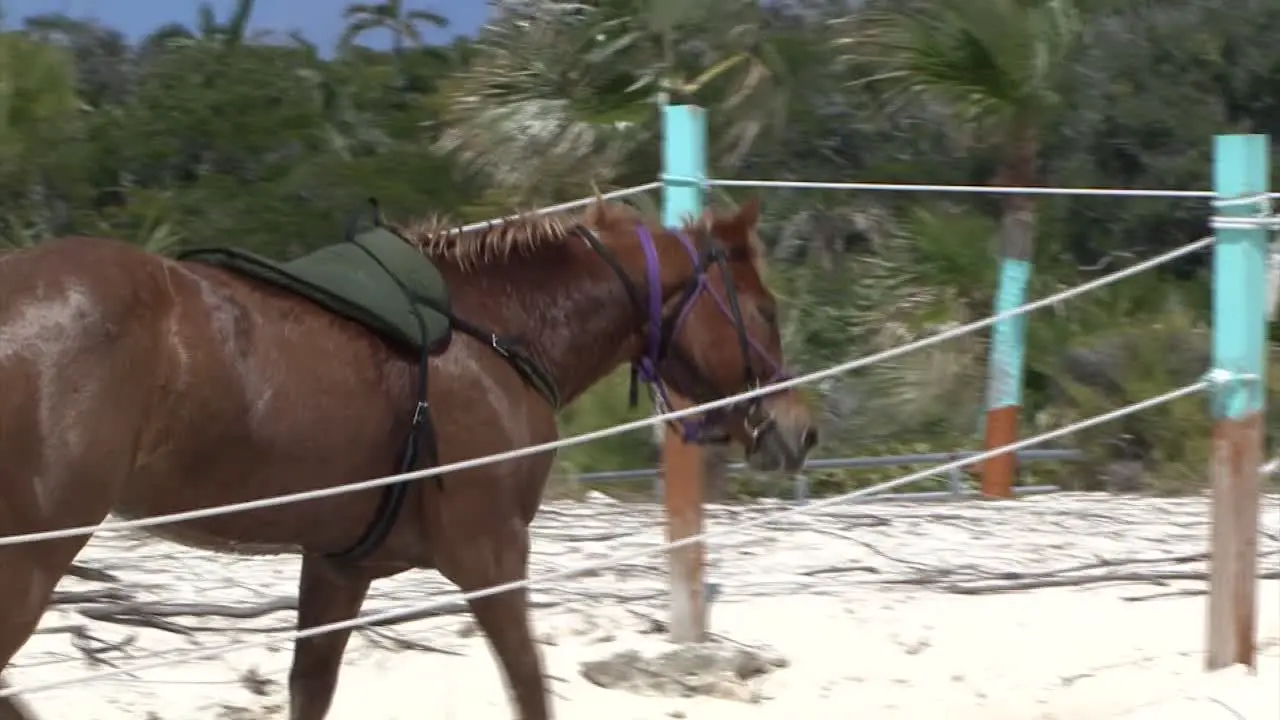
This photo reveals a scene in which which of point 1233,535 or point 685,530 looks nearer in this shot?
point 1233,535

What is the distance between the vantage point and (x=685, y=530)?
17.6ft

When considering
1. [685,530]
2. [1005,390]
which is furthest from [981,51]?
[685,530]

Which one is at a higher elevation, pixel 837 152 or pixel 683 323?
pixel 837 152

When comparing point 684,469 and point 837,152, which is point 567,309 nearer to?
point 684,469

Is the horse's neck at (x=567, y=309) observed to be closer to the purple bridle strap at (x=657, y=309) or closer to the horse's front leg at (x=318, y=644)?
the purple bridle strap at (x=657, y=309)

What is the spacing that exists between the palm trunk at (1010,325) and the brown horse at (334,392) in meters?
5.73

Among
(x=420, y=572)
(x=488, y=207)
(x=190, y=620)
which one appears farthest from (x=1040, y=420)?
(x=190, y=620)

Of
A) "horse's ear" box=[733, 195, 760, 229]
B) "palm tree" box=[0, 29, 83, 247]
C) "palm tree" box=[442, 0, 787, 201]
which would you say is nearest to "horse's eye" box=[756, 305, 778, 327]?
"horse's ear" box=[733, 195, 760, 229]

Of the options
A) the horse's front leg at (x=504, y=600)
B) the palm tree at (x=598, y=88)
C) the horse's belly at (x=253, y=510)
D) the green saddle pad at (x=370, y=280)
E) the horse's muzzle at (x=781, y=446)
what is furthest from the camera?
the palm tree at (x=598, y=88)

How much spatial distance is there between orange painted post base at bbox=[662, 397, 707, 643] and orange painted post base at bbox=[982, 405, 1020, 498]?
4.75 m

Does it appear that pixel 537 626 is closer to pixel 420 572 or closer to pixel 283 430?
pixel 420 572

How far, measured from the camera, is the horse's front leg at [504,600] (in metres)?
3.85

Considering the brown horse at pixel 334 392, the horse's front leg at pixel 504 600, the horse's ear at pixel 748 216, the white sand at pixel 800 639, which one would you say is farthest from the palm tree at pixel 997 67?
the horse's front leg at pixel 504 600

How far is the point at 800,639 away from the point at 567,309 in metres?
1.92
